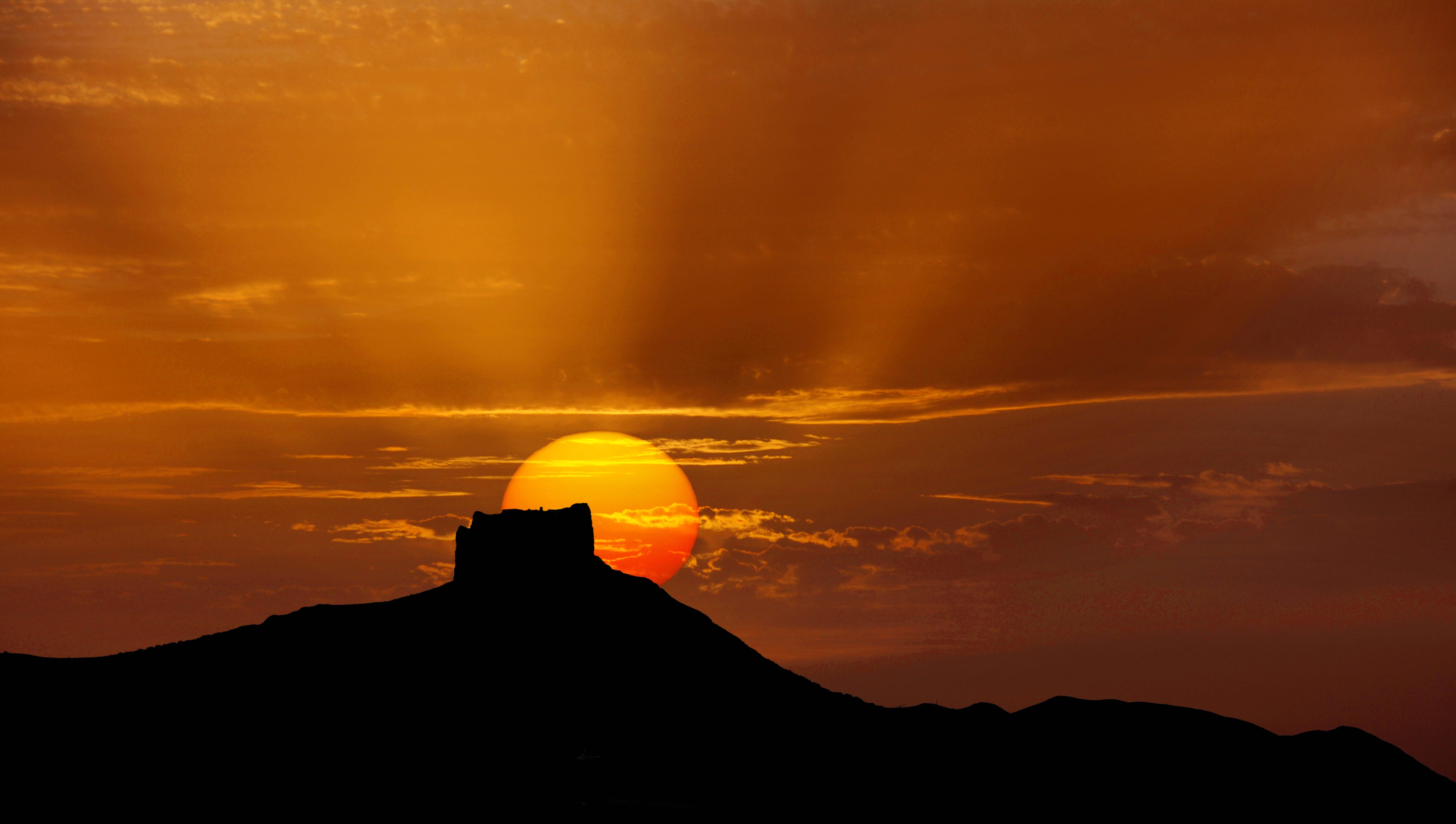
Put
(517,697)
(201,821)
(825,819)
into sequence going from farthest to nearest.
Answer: (517,697), (825,819), (201,821)

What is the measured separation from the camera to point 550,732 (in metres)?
150

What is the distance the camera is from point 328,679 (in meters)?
154

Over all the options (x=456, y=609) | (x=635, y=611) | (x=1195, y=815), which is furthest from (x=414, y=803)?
(x=1195, y=815)

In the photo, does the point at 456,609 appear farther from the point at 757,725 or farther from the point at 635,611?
the point at 757,725

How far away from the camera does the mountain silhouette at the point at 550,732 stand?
128 metres

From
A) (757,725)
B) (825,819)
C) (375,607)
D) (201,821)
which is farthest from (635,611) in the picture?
(201,821)

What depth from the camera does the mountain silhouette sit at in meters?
128

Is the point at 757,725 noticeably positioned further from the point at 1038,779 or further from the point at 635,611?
the point at 1038,779

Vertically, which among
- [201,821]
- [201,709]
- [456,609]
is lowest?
[201,821]

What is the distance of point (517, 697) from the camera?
154 m

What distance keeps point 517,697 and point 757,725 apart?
115 feet

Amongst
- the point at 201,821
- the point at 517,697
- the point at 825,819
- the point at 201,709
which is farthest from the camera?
the point at 517,697

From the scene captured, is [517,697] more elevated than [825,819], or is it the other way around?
[517,697]

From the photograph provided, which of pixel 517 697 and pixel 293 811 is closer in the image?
pixel 293 811
